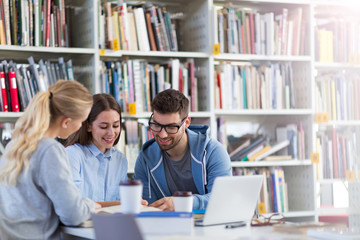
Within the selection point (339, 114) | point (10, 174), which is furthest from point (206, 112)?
point (10, 174)

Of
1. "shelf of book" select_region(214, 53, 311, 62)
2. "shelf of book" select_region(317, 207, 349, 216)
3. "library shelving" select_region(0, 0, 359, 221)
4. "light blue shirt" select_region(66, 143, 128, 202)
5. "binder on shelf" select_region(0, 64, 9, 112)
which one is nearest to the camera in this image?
"light blue shirt" select_region(66, 143, 128, 202)

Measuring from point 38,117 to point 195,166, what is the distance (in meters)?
1.05

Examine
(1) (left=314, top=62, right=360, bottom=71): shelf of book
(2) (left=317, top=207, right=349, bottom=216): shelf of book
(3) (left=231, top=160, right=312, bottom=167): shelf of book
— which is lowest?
(2) (left=317, top=207, right=349, bottom=216): shelf of book

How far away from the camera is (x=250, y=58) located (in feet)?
12.7

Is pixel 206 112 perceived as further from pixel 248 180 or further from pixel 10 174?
pixel 10 174

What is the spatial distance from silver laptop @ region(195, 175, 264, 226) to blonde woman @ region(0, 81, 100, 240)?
425 millimetres

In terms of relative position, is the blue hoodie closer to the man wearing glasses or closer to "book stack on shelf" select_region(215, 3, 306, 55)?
the man wearing glasses

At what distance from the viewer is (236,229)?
186 cm

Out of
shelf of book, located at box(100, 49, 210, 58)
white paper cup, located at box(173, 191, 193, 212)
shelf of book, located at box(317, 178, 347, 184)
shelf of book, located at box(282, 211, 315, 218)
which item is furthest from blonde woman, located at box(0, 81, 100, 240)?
shelf of book, located at box(317, 178, 347, 184)

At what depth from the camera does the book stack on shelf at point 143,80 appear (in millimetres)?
3566

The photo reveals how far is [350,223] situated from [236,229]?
16.5 inches

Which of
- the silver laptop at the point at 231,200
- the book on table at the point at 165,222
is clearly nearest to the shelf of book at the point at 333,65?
the silver laptop at the point at 231,200

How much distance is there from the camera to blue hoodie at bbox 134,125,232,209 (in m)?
2.74

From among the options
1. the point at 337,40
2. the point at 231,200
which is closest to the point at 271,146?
the point at 337,40
